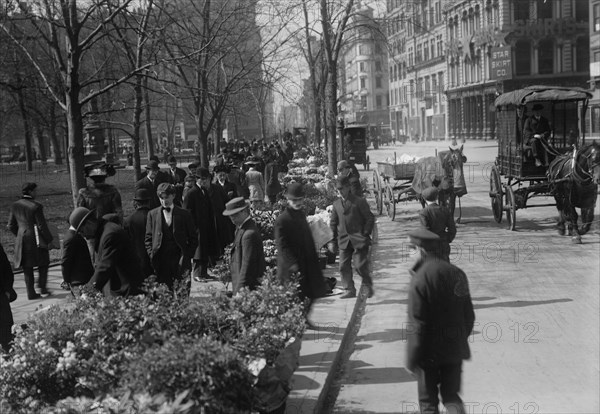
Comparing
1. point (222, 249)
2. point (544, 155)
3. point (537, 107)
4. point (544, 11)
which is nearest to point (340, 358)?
point (222, 249)

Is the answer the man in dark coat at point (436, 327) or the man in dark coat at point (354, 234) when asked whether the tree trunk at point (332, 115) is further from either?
the man in dark coat at point (436, 327)

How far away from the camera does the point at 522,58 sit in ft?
214

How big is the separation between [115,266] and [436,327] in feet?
10.3

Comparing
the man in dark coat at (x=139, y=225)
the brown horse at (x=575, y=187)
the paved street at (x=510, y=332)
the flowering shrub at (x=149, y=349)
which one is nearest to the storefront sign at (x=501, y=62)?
the brown horse at (x=575, y=187)

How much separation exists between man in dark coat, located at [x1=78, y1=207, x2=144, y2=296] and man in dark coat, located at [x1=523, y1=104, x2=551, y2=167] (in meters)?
11.7

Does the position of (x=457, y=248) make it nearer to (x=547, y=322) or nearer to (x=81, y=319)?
(x=547, y=322)

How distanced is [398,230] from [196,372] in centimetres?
1421

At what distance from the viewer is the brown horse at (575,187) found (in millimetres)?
14859

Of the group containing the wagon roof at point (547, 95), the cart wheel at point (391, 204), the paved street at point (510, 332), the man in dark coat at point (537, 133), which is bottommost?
the paved street at point (510, 332)

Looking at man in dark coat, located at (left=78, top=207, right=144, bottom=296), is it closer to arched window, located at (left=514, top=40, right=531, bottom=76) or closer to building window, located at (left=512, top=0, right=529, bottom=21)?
building window, located at (left=512, top=0, right=529, bottom=21)

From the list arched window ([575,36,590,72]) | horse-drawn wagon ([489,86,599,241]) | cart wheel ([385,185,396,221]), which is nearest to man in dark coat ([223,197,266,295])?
horse-drawn wagon ([489,86,599,241])

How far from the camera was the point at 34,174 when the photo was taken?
152 feet

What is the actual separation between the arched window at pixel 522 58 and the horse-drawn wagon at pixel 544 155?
48860mm

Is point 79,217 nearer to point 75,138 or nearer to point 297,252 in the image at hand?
point 297,252
